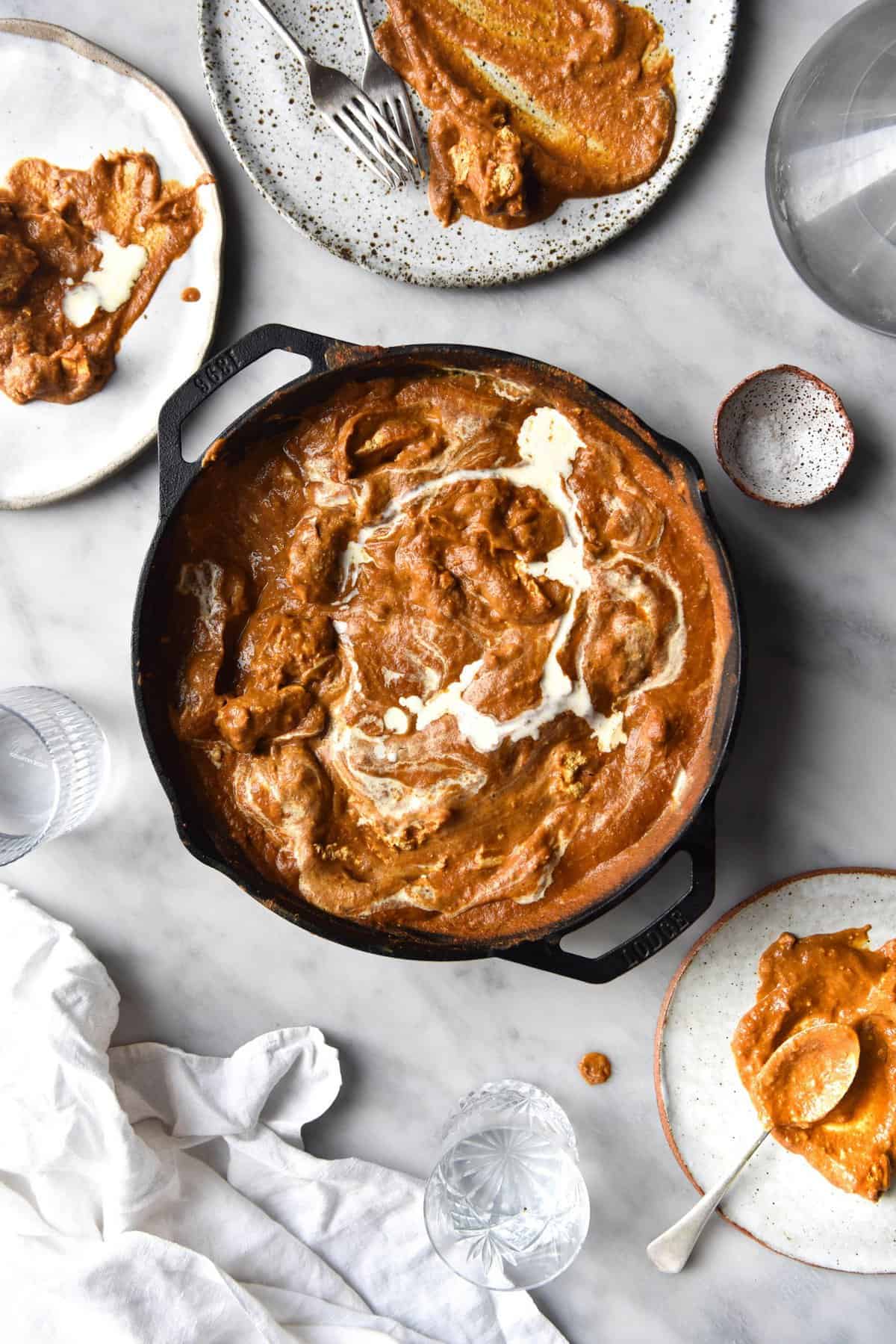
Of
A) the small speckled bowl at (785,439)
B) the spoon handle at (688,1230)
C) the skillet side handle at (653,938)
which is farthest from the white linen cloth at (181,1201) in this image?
the small speckled bowl at (785,439)

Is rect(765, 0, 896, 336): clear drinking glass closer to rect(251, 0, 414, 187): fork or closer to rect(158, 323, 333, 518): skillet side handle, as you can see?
rect(251, 0, 414, 187): fork

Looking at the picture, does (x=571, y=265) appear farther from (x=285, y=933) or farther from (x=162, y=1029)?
(x=162, y=1029)

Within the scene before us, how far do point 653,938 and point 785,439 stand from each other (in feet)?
3.36

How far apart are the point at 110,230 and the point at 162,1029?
1.75m

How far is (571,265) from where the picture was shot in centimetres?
216

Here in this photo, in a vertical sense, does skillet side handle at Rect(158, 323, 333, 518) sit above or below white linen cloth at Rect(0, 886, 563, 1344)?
above

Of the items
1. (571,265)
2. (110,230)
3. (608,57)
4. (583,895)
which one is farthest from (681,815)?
(110,230)

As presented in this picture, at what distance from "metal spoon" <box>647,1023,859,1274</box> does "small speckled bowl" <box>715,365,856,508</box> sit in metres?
1.08

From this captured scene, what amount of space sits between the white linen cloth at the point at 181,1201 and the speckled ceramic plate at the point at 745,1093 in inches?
20.8

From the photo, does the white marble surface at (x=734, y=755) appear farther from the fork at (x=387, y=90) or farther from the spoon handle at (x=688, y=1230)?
the fork at (x=387, y=90)

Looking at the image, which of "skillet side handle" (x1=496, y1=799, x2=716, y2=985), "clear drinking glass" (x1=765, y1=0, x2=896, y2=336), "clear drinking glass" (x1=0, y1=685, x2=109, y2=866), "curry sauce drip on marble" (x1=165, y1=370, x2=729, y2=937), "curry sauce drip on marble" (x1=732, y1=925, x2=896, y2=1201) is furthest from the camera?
"clear drinking glass" (x1=0, y1=685, x2=109, y2=866)

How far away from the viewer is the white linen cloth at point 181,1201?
2.17 m

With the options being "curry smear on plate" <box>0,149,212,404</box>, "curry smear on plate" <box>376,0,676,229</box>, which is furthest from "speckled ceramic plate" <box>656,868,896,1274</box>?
"curry smear on plate" <box>0,149,212,404</box>

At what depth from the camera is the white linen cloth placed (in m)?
2.17
